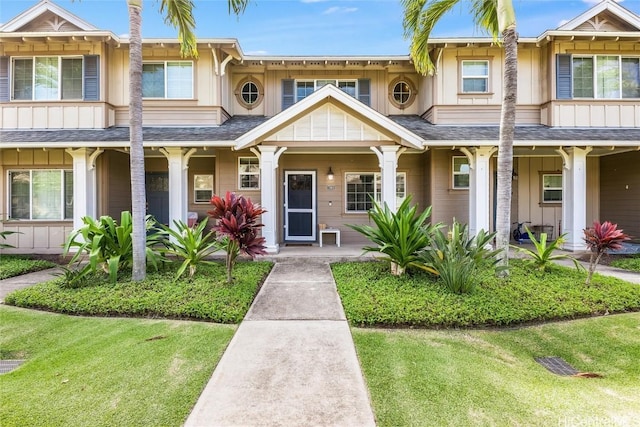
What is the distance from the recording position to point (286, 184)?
11797 millimetres

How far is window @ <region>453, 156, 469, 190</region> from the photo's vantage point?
1118 cm

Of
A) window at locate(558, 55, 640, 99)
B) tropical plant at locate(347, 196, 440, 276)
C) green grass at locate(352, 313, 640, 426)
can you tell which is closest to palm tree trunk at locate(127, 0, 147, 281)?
tropical plant at locate(347, 196, 440, 276)

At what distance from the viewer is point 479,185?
1021cm

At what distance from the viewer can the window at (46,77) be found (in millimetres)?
10805

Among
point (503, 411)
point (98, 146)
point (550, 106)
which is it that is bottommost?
point (503, 411)

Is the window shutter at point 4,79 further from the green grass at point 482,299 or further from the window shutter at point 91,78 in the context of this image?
the green grass at point 482,299

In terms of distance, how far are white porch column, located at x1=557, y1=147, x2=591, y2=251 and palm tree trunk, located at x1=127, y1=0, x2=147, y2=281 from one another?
10889 mm

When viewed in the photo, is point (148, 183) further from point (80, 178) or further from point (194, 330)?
point (194, 330)

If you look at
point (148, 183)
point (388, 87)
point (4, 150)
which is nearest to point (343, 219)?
point (388, 87)

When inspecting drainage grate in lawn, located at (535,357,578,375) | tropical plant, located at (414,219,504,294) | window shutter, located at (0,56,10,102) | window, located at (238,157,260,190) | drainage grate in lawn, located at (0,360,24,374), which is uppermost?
window shutter, located at (0,56,10,102)

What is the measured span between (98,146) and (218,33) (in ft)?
16.4

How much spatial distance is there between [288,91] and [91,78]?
612cm

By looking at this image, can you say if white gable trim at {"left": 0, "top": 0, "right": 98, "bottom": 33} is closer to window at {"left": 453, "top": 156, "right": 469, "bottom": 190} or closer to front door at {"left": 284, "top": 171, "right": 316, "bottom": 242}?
front door at {"left": 284, "top": 171, "right": 316, "bottom": 242}

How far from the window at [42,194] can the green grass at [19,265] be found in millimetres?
1599
